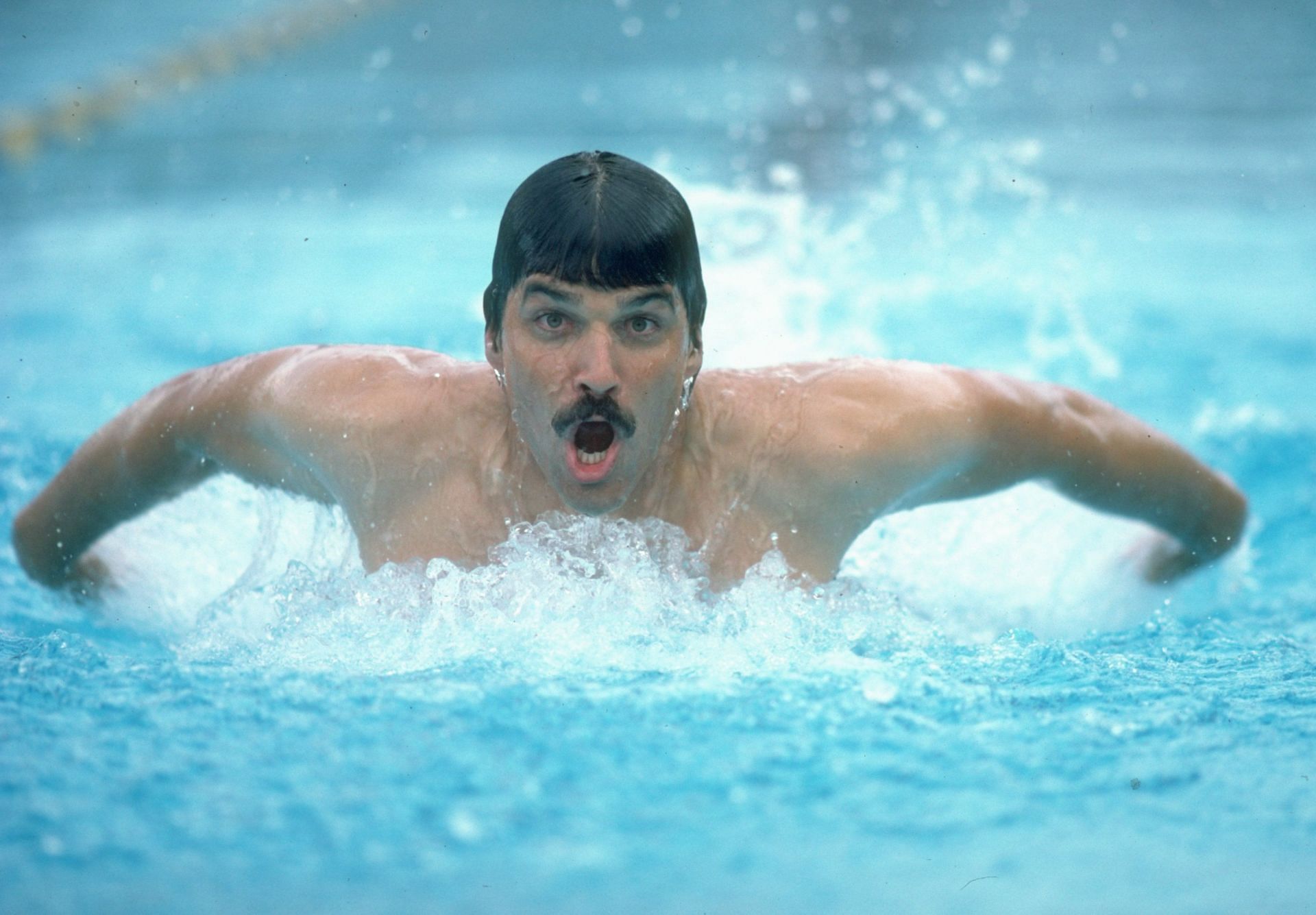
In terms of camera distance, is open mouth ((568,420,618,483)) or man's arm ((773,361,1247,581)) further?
man's arm ((773,361,1247,581))

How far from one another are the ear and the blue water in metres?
0.25

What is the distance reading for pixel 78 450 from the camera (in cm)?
249

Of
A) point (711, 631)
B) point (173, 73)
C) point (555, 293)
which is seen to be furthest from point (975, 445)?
point (173, 73)

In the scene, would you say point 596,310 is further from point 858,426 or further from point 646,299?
point 858,426

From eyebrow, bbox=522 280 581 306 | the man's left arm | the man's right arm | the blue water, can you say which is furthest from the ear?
the man's left arm

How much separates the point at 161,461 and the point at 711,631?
0.94m

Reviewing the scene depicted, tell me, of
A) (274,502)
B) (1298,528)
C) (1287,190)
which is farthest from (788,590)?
(1287,190)

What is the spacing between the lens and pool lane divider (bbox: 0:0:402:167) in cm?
676

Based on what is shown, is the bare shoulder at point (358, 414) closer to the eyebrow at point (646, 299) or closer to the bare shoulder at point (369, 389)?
the bare shoulder at point (369, 389)

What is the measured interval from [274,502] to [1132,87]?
21.9 feet

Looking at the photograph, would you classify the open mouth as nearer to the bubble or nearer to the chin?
the chin

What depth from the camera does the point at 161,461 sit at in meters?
2.40

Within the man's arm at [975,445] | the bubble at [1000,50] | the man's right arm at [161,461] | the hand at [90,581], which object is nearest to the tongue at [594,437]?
the man's arm at [975,445]

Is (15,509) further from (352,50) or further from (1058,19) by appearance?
(1058,19)
